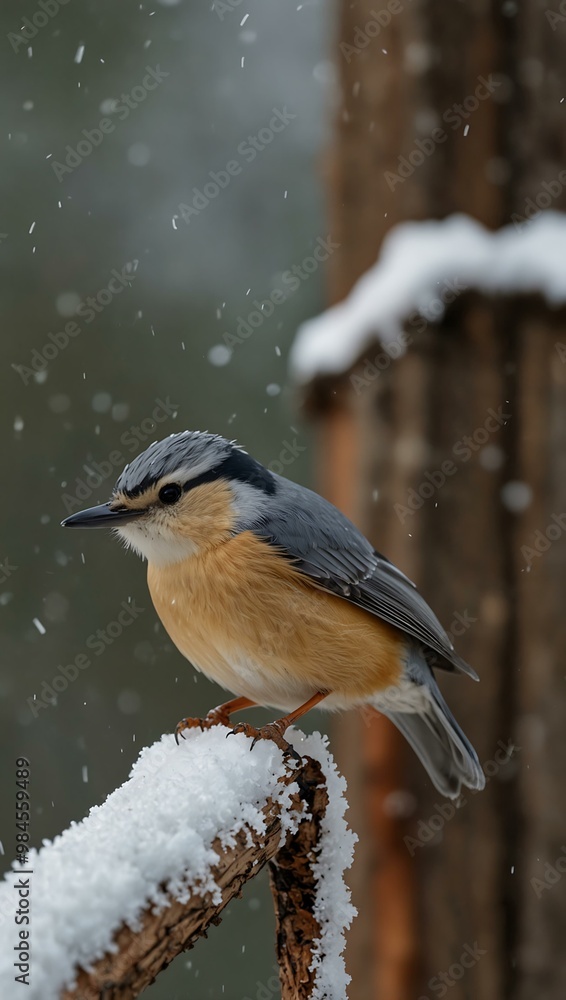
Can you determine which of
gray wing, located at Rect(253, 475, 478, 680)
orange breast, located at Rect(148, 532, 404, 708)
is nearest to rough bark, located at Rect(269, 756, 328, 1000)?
orange breast, located at Rect(148, 532, 404, 708)

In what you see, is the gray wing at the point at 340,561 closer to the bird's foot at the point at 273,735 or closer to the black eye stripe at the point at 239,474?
the black eye stripe at the point at 239,474

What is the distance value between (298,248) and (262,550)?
14.6 ft

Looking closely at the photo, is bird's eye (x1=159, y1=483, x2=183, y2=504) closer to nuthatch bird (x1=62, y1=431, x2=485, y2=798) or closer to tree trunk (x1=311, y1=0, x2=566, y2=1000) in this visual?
nuthatch bird (x1=62, y1=431, x2=485, y2=798)

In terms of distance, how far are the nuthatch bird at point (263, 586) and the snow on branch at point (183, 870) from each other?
215 millimetres

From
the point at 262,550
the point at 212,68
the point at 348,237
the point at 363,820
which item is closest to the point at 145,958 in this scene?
the point at 262,550

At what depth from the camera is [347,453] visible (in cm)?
261

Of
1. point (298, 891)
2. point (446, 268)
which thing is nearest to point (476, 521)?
point (446, 268)

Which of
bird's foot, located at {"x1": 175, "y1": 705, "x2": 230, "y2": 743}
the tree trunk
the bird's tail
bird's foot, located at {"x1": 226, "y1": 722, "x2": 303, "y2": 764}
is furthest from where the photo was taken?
the tree trunk

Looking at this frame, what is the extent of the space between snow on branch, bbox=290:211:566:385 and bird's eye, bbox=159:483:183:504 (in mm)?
786

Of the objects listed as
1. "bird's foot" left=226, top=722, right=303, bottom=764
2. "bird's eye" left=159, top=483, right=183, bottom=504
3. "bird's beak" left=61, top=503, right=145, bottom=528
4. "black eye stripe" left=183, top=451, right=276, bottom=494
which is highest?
"bird's beak" left=61, top=503, right=145, bottom=528

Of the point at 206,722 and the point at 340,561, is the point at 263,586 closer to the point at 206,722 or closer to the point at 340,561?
the point at 340,561

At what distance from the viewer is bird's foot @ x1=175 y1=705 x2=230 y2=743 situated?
192 centimetres

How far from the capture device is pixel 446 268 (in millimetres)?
2355

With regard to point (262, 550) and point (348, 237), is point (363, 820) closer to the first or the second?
point (262, 550)
